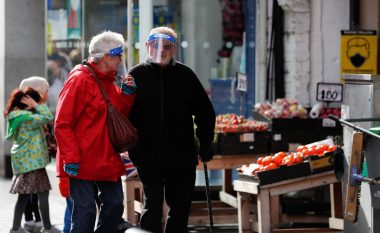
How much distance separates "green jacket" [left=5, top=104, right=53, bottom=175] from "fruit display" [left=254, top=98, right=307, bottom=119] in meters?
2.44

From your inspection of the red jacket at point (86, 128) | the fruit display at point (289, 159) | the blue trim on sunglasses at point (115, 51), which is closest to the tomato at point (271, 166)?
the fruit display at point (289, 159)

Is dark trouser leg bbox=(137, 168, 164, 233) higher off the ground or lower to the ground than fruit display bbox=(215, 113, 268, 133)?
lower

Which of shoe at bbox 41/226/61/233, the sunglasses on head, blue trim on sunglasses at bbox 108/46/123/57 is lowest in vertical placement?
shoe at bbox 41/226/61/233

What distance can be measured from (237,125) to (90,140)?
3.69 meters

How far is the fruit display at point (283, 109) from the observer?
36.9 ft

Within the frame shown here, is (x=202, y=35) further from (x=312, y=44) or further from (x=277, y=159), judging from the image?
(x=277, y=159)

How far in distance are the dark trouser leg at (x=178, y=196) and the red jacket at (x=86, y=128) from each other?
0.60m

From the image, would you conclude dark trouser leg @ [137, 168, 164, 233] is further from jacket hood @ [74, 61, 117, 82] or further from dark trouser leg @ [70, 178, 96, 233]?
jacket hood @ [74, 61, 117, 82]

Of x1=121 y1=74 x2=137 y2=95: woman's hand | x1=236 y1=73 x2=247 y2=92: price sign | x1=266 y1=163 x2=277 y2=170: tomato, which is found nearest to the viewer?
x1=121 y1=74 x2=137 y2=95: woman's hand

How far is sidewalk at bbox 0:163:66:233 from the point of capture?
451 inches

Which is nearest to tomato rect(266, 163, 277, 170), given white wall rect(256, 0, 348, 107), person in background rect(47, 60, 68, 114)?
white wall rect(256, 0, 348, 107)

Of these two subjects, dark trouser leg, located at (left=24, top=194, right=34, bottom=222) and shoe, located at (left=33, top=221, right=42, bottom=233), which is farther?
dark trouser leg, located at (left=24, top=194, right=34, bottom=222)

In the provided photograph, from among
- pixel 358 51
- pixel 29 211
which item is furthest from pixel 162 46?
pixel 358 51

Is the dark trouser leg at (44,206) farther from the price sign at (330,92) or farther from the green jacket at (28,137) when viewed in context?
the price sign at (330,92)
